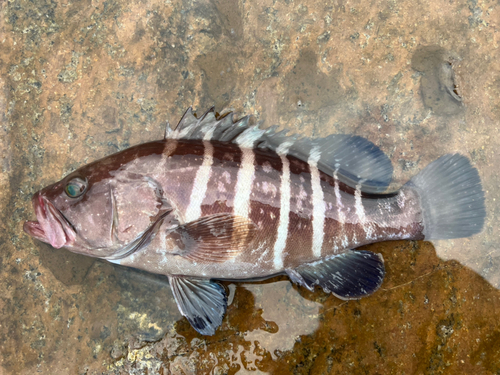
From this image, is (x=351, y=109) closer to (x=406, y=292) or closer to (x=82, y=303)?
(x=406, y=292)

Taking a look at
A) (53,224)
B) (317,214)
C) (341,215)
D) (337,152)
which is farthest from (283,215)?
(53,224)

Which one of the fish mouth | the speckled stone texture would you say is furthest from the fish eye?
the speckled stone texture

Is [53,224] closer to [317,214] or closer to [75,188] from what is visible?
[75,188]

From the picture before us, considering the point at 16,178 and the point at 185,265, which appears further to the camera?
the point at 16,178

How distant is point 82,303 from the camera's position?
2682 millimetres

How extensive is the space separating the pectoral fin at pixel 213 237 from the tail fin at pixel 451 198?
4.07 ft

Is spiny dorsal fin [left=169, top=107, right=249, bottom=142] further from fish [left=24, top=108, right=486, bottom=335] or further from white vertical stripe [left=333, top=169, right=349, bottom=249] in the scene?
white vertical stripe [left=333, top=169, right=349, bottom=249]

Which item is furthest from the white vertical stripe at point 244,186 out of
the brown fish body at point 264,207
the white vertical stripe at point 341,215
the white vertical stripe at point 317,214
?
the white vertical stripe at point 341,215

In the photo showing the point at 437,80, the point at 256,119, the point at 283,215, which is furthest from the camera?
the point at 256,119

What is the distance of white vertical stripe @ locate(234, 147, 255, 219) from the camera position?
2342 mm

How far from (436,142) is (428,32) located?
80cm

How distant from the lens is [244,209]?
234 cm

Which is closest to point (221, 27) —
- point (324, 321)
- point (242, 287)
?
point (242, 287)

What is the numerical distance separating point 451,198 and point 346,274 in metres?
0.89
